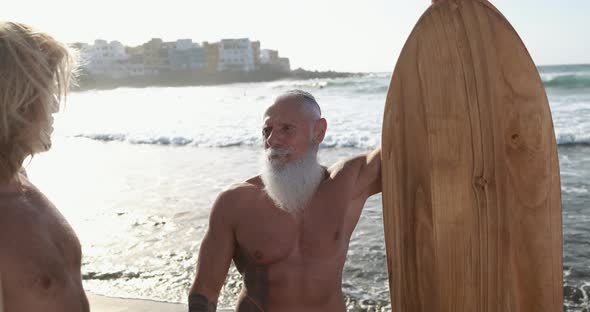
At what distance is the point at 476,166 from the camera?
2.10m

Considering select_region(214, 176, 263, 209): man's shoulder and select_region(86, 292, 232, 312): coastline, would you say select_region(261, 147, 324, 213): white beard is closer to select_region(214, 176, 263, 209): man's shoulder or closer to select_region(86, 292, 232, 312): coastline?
select_region(214, 176, 263, 209): man's shoulder

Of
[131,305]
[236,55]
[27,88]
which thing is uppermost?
[236,55]

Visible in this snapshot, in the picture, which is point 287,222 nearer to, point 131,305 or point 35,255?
point 35,255

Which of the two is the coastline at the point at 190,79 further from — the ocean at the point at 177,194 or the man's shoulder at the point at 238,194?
the man's shoulder at the point at 238,194

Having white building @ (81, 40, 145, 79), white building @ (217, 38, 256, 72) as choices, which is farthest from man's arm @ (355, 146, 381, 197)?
white building @ (217, 38, 256, 72)

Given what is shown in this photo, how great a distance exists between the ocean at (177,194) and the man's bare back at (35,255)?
29 centimetres

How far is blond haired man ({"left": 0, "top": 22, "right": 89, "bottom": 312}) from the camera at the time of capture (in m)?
1.48

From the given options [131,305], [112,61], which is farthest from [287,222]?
[112,61]

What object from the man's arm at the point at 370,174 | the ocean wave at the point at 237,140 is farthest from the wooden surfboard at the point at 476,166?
the ocean wave at the point at 237,140

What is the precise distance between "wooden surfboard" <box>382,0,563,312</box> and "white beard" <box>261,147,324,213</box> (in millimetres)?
322

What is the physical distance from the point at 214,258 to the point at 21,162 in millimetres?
740

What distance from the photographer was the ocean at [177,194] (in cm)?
446

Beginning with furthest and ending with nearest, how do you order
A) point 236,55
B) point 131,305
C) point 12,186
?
1. point 236,55
2. point 131,305
3. point 12,186

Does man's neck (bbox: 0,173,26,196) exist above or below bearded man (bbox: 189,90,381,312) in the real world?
above
